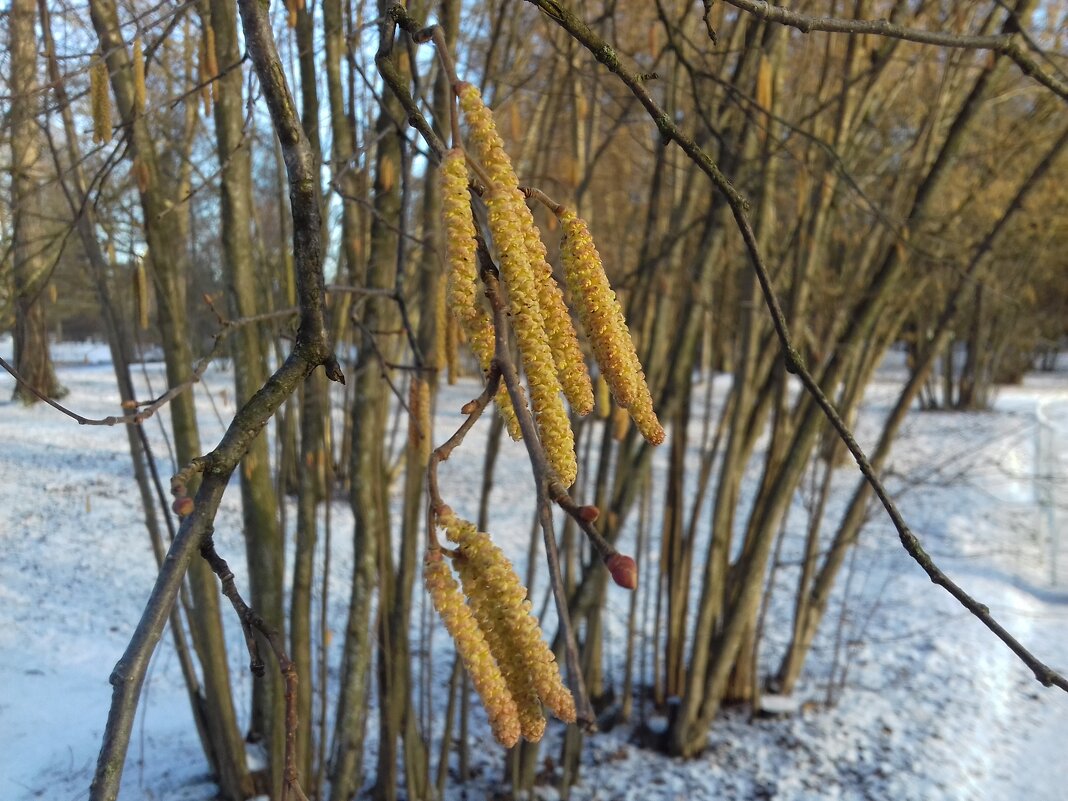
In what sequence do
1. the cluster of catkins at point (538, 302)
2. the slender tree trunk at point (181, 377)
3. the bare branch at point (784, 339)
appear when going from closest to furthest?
the cluster of catkins at point (538, 302)
the bare branch at point (784, 339)
the slender tree trunk at point (181, 377)

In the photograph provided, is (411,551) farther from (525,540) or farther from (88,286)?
(525,540)

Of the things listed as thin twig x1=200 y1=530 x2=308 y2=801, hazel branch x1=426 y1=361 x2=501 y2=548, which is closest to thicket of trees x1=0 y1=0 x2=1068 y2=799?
thin twig x1=200 y1=530 x2=308 y2=801

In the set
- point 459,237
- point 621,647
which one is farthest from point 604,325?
point 621,647

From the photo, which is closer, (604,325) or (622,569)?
(622,569)

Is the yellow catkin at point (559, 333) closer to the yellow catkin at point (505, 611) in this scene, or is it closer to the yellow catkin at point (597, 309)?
the yellow catkin at point (597, 309)

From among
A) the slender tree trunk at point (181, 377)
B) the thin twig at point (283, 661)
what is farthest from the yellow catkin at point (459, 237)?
the slender tree trunk at point (181, 377)

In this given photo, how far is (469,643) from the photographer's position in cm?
51

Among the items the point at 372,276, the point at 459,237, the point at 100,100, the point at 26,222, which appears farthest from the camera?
the point at 372,276

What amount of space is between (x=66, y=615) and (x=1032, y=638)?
4.86 m

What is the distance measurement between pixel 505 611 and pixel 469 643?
0.12 ft

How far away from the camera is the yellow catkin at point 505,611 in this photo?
0.52 metres

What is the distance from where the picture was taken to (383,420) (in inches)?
120

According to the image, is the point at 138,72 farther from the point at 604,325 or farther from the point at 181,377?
the point at 604,325

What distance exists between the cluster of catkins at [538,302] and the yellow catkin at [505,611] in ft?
0.21
